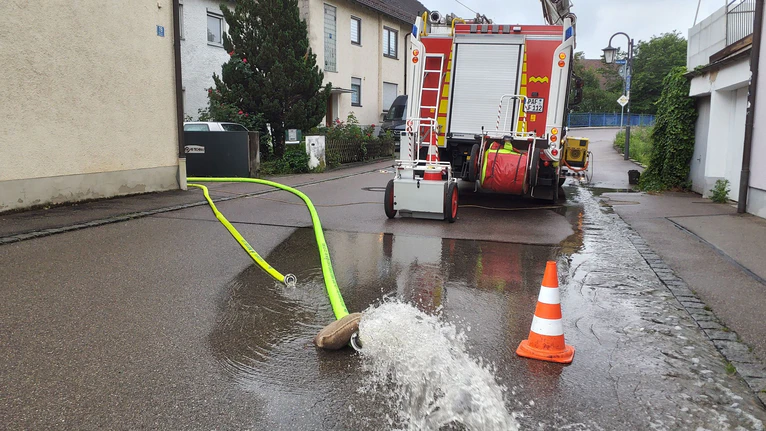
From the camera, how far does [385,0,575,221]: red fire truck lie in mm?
10797

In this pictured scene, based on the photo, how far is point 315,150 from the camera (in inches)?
760

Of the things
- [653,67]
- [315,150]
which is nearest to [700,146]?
[315,150]

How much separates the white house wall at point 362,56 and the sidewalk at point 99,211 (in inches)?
534

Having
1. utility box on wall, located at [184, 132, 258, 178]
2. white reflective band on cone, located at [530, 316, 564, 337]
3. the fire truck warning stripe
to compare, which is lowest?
white reflective band on cone, located at [530, 316, 564, 337]

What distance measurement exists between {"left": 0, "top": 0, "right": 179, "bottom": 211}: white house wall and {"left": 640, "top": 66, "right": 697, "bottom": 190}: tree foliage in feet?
38.3

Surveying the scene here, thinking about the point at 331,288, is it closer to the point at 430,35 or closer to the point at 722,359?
the point at 722,359

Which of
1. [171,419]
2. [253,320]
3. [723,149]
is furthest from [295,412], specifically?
[723,149]

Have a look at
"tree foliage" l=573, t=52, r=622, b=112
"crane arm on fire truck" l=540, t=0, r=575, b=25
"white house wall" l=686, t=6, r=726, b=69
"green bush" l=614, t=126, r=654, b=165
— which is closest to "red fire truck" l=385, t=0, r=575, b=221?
"crane arm on fire truck" l=540, t=0, r=575, b=25

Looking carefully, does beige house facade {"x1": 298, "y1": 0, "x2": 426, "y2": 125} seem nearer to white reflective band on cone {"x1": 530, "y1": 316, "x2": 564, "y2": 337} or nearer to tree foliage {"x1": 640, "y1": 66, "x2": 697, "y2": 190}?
Result: tree foliage {"x1": 640, "y1": 66, "x2": 697, "y2": 190}

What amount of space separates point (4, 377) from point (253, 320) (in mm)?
1709

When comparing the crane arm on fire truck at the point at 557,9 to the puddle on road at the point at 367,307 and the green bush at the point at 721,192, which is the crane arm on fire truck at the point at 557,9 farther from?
the puddle on road at the point at 367,307

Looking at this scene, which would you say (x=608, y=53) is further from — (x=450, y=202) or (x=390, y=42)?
(x=450, y=202)

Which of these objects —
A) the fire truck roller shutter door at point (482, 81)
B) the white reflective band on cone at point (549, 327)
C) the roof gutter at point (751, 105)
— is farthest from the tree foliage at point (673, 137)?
the white reflective band on cone at point (549, 327)

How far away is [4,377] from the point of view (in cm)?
362
